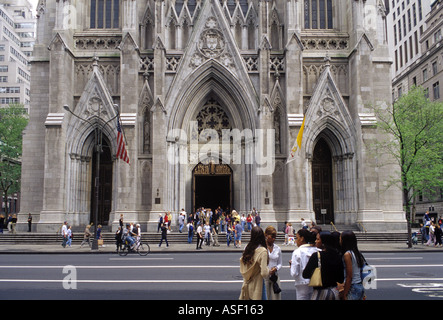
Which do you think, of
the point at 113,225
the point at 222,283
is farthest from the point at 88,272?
the point at 113,225

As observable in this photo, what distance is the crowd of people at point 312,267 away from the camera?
18.8 ft

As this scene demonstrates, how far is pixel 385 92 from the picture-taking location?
31.0 m

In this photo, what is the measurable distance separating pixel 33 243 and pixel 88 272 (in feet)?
48.7

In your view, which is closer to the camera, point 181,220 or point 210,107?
point 181,220

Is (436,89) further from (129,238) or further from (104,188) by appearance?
(129,238)

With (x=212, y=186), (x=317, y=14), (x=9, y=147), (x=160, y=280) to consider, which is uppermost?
(x=317, y=14)

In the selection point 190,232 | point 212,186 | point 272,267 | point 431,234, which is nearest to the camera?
point 272,267

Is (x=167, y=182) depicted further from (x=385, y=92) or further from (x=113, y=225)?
(x=385, y=92)

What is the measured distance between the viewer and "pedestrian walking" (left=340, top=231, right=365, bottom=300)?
19.5ft

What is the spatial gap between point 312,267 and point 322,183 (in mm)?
26770

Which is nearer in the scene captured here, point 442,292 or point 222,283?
point 442,292

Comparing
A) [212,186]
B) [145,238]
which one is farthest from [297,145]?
[145,238]

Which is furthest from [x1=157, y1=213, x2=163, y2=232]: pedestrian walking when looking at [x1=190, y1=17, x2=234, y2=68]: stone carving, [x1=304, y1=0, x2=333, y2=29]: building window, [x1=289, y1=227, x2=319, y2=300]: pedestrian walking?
[x1=289, y1=227, x2=319, y2=300]: pedestrian walking

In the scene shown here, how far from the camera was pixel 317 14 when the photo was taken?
1277 inches
